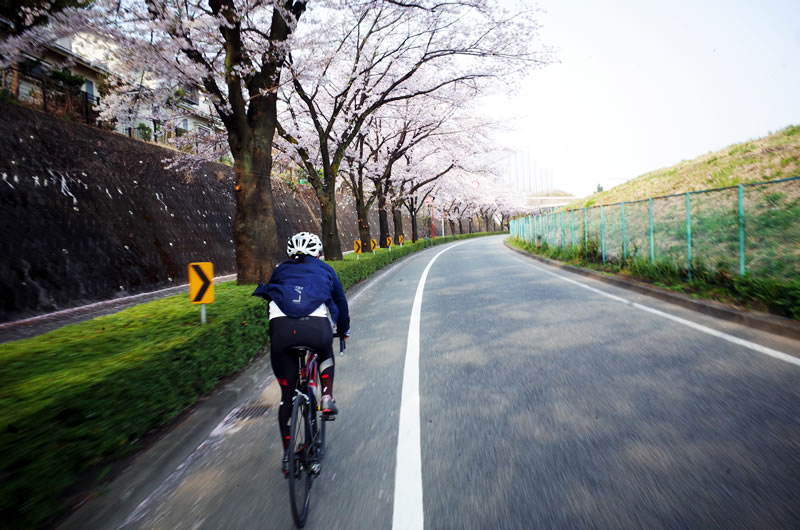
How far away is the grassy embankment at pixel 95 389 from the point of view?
84.9 inches

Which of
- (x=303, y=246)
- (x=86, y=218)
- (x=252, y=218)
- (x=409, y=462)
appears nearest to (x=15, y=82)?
(x=86, y=218)

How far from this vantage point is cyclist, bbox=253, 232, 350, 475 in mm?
2697

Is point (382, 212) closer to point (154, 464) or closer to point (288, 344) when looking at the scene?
point (154, 464)

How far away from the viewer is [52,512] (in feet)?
7.50

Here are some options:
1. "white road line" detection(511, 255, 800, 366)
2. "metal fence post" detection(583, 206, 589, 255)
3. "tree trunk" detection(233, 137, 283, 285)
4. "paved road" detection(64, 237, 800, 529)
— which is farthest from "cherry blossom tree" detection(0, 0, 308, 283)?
"metal fence post" detection(583, 206, 589, 255)

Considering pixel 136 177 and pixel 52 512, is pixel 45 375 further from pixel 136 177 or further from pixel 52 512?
pixel 136 177

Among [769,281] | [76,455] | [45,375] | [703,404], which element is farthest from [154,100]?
[769,281]

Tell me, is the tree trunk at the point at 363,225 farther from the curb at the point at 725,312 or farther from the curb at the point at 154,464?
the curb at the point at 154,464

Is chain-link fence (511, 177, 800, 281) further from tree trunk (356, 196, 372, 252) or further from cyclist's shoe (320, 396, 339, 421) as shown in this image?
tree trunk (356, 196, 372, 252)

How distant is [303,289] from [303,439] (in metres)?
0.91

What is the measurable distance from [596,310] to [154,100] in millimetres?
11374

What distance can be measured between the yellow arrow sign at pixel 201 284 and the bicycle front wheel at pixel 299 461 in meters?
2.71

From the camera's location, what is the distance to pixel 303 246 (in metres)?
2.99

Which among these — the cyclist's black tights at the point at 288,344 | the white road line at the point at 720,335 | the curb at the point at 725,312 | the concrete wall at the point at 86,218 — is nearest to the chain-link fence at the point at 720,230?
the curb at the point at 725,312
